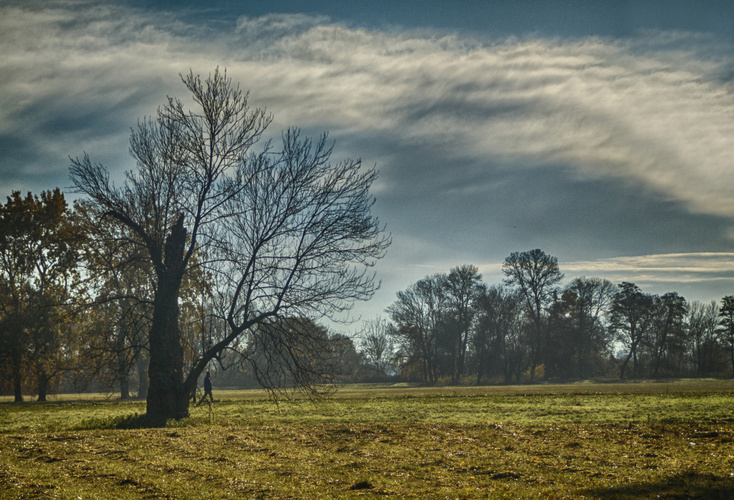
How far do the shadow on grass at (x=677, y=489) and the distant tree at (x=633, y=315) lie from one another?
67.7m

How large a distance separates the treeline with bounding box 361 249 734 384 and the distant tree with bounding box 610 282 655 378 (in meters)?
0.13

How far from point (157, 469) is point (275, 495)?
10.3 ft

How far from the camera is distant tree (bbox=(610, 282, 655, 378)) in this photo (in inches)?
2805

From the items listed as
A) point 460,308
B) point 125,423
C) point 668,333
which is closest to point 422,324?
point 460,308

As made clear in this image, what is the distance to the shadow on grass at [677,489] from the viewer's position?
8398 millimetres

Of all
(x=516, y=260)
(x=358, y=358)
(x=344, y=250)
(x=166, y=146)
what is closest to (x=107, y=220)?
(x=166, y=146)

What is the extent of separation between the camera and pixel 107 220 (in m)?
21.8

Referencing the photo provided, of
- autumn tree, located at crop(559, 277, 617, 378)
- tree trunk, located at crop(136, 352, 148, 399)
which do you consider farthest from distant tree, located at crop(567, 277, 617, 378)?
tree trunk, located at crop(136, 352, 148, 399)

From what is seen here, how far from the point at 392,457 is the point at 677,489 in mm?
5701

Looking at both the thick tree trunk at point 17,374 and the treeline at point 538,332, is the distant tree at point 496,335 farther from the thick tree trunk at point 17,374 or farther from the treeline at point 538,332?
the thick tree trunk at point 17,374

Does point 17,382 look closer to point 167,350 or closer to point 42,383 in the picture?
point 42,383

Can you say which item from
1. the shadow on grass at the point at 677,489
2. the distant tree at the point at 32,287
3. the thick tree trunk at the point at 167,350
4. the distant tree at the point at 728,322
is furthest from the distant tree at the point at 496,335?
the shadow on grass at the point at 677,489

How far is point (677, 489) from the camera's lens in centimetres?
877

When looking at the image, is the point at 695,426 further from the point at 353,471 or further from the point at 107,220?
the point at 107,220
